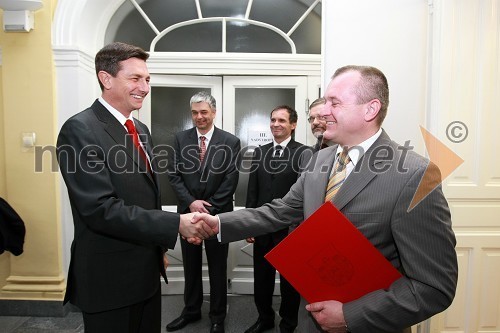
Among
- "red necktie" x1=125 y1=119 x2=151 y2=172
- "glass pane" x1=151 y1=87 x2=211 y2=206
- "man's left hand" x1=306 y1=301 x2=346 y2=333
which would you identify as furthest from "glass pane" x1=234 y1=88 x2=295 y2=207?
"man's left hand" x1=306 y1=301 x2=346 y2=333

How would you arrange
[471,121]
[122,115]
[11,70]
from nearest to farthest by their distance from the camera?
[122,115] → [471,121] → [11,70]

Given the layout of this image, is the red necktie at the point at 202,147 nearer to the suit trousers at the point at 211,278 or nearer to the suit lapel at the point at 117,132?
the suit trousers at the point at 211,278

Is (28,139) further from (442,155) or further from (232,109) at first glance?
(442,155)

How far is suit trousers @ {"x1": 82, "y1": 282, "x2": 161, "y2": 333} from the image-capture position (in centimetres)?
171

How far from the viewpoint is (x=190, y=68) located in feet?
13.1

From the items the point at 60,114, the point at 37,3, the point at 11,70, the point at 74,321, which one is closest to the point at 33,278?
the point at 74,321

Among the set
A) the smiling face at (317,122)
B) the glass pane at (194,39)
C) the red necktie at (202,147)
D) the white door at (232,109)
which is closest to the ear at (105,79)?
the smiling face at (317,122)

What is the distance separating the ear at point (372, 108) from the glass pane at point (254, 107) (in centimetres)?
272

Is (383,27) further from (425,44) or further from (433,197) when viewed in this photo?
(433,197)

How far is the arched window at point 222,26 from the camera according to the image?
13.1ft

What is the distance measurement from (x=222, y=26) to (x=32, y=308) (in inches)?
128

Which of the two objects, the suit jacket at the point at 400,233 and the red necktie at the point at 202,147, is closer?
the suit jacket at the point at 400,233

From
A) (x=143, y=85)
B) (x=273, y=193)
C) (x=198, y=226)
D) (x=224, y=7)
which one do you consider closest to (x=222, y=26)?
(x=224, y=7)

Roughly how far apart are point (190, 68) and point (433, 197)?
10.6 feet
